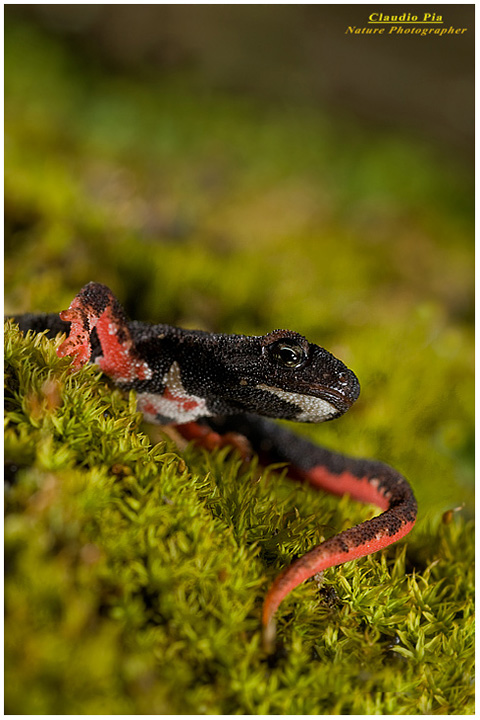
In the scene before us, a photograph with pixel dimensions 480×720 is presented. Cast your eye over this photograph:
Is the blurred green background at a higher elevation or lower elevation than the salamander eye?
higher

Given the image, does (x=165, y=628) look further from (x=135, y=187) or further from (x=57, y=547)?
(x=135, y=187)

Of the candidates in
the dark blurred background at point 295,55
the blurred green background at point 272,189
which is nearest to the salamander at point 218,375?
the blurred green background at point 272,189

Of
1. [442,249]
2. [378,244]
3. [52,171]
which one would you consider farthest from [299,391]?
[442,249]

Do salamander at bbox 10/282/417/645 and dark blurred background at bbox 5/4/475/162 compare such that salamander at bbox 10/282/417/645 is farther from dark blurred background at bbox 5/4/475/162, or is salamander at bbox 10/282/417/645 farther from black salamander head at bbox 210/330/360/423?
dark blurred background at bbox 5/4/475/162

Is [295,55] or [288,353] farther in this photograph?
[295,55]

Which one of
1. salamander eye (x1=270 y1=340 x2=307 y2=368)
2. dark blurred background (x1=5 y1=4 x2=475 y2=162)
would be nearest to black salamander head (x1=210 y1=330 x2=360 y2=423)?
salamander eye (x1=270 y1=340 x2=307 y2=368)

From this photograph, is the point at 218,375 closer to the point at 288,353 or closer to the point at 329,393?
the point at 288,353

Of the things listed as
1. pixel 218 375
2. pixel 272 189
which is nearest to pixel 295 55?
pixel 272 189
